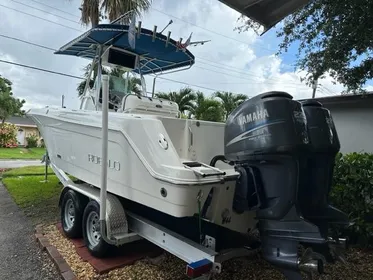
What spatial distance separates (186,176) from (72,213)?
106 inches

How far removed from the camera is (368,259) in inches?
146

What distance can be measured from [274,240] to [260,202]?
0.29 metres

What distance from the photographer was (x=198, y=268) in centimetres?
236

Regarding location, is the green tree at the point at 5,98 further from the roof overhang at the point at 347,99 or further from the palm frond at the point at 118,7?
the roof overhang at the point at 347,99

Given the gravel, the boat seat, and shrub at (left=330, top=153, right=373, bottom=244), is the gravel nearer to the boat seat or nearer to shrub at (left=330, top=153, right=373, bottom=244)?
shrub at (left=330, top=153, right=373, bottom=244)

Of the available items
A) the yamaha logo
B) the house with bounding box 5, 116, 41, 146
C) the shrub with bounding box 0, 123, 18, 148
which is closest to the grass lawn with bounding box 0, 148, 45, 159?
the shrub with bounding box 0, 123, 18, 148

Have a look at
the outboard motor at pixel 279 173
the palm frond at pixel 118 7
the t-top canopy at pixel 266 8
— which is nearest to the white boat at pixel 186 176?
the outboard motor at pixel 279 173

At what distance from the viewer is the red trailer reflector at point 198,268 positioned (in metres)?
2.32

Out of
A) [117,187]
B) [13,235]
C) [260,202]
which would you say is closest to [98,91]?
[117,187]

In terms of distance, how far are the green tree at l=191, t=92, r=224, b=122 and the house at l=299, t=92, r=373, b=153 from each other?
5.52m

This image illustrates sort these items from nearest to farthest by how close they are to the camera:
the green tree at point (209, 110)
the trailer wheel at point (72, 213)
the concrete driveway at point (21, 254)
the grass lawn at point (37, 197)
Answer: the concrete driveway at point (21, 254), the trailer wheel at point (72, 213), the grass lawn at point (37, 197), the green tree at point (209, 110)

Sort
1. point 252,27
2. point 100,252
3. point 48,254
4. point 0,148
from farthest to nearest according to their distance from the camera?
point 0,148 < point 252,27 < point 48,254 < point 100,252

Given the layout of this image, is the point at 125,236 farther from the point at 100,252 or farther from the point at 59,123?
the point at 59,123

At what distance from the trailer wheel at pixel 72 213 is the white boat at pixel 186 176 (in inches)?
0.6
